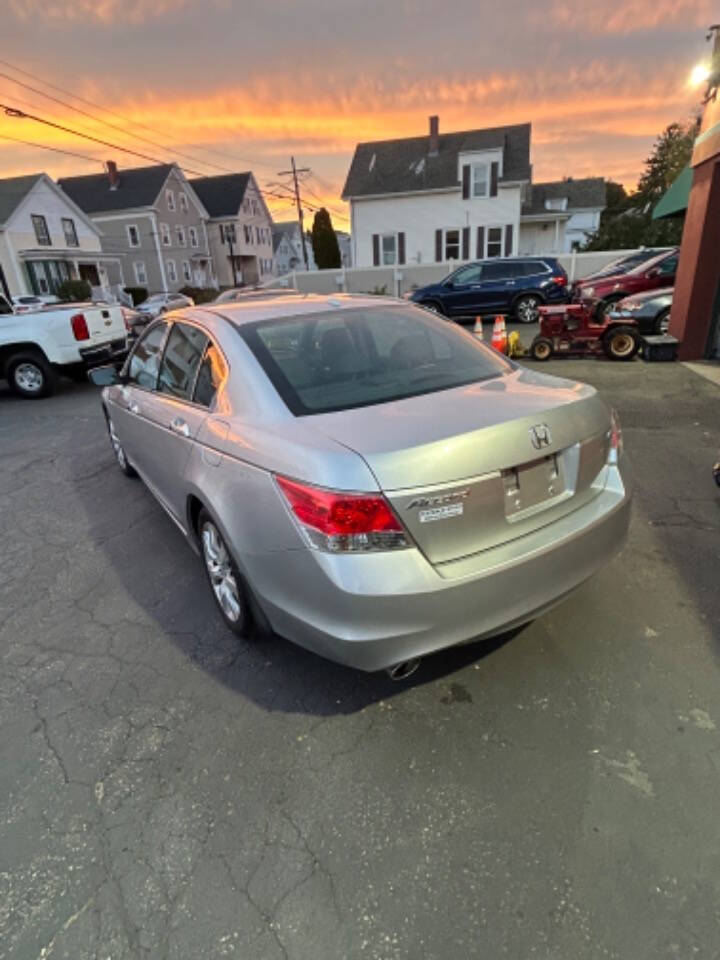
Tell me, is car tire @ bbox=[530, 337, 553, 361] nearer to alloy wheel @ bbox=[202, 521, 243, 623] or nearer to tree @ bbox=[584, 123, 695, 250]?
alloy wheel @ bbox=[202, 521, 243, 623]

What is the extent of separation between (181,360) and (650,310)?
391 inches

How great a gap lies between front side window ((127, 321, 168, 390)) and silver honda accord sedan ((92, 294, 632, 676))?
2.71 feet

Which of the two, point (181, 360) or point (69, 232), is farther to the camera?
point (69, 232)

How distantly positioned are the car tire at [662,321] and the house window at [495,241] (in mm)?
18519

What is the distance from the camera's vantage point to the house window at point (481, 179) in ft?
86.6

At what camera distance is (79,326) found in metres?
9.27

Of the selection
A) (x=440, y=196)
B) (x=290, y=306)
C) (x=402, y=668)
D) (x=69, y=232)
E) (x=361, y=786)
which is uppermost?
(x=440, y=196)

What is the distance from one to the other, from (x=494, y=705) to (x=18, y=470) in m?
5.67

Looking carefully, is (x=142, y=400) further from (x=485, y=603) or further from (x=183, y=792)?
(x=485, y=603)

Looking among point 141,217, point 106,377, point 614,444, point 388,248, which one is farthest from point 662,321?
point 141,217

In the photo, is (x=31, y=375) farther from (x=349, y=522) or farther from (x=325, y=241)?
(x=325, y=241)

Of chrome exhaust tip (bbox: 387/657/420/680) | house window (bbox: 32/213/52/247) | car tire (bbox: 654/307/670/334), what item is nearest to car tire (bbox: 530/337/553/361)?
car tire (bbox: 654/307/670/334)

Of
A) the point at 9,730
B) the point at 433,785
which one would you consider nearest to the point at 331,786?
the point at 433,785

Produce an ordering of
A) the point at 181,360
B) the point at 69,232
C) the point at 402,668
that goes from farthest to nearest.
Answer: the point at 69,232 → the point at 181,360 → the point at 402,668
